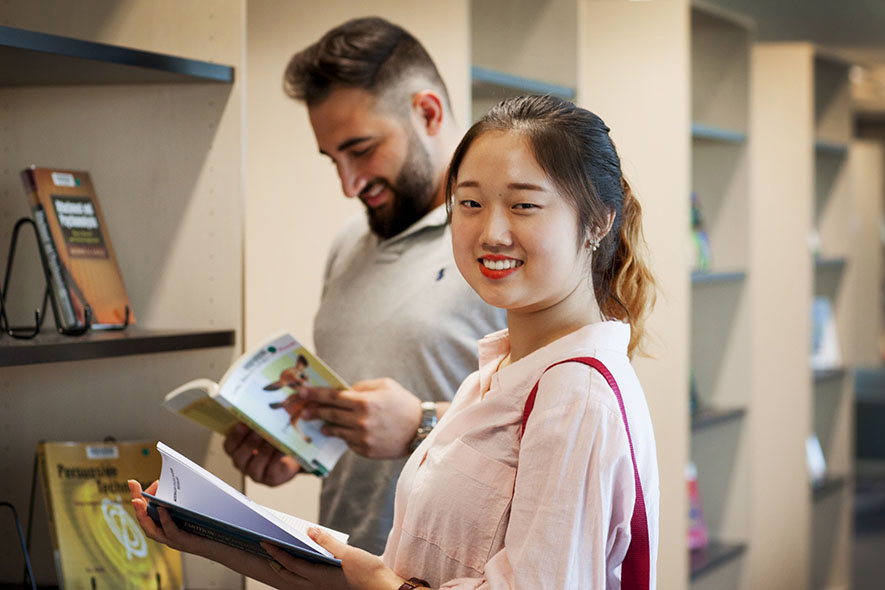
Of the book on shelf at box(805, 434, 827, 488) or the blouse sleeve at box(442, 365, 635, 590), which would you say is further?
the book on shelf at box(805, 434, 827, 488)

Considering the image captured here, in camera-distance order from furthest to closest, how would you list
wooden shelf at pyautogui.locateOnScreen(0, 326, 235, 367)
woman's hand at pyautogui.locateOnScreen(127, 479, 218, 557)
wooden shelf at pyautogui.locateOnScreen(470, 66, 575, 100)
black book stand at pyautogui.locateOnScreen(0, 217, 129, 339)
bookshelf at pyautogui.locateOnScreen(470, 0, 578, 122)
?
bookshelf at pyautogui.locateOnScreen(470, 0, 578, 122), wooden shelf at pyautogui.locateOnScreen(470, 66, 575, 100), black book stand at pyautogui.locateOnScreen(0, 217, 129, 339), wooden shelf at pyautogui.locateOnScreen(0, 326, 235, 367), woman's hand at pyautogui.locateOnScreen(127, 479, 218, 557)

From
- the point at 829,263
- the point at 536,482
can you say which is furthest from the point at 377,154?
the point at 829,263

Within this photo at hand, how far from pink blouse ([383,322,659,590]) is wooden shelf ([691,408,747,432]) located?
2.56 m

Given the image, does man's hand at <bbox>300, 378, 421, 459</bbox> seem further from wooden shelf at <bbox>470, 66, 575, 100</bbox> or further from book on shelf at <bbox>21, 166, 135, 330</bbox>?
wooden shelf at <bbox>470, 66, 575, 100</bbox>

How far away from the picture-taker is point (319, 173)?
8.50 ft

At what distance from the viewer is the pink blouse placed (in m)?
1.16

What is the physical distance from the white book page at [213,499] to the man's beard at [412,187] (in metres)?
0.88

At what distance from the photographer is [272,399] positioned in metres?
1.83

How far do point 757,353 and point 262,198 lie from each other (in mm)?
2773

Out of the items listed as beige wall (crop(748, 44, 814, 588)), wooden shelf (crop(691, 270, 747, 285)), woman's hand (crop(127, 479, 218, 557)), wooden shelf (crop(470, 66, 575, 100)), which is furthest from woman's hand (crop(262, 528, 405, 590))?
beige wall (crop(748, 44, 814, 588))

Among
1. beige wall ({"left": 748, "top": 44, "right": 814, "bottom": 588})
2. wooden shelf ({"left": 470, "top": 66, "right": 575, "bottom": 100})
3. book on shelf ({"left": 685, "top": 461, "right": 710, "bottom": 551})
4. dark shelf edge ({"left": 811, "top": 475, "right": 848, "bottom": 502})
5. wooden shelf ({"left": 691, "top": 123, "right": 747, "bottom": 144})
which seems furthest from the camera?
dark shelf edge ({"left": 811, "top": 475, "right": 848, "bottom": 502})

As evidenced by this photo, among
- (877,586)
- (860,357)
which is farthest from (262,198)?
(860,357)

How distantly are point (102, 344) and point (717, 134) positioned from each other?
2769mm

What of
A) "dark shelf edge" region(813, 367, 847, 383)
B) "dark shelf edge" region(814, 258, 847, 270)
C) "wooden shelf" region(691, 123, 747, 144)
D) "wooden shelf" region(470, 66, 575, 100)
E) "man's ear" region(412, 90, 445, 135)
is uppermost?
"wooden shelf" region(691, 123, 747, 144)
